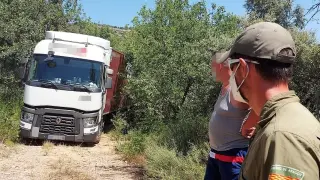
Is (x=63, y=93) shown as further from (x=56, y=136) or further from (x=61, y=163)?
(x=61, y=163)

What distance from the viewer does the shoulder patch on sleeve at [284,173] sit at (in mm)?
1257

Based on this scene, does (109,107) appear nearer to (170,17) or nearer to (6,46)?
(170,17)

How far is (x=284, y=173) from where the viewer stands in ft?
4.19

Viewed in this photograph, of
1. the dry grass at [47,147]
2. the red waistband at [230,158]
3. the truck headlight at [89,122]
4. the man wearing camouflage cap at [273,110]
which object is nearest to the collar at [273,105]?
the man wearing camouflage cap at [273,110]

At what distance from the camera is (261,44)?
1.62 metres

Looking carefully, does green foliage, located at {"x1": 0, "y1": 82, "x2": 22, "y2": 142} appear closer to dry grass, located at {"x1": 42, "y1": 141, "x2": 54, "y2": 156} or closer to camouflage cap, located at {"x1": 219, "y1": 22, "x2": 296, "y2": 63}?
dry grass, located at {"x1": 42, "y1": 141, "x2": 54, "y2": 156}

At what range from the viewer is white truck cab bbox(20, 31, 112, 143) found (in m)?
10.2

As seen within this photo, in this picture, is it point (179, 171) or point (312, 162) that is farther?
point (179, 171)

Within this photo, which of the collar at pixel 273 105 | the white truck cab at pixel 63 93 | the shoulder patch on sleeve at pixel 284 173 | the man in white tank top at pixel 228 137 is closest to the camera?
the shoulder patch on sleeve at pixel 284 173

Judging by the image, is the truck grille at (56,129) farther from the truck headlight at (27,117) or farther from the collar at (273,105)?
the collar at (273,105)

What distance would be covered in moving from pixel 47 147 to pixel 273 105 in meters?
9.34

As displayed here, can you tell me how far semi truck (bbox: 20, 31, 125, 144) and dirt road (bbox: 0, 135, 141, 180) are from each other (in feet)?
1.43

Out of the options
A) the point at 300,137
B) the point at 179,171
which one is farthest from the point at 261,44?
the point at 179,171

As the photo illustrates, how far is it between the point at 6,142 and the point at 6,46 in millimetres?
6155
